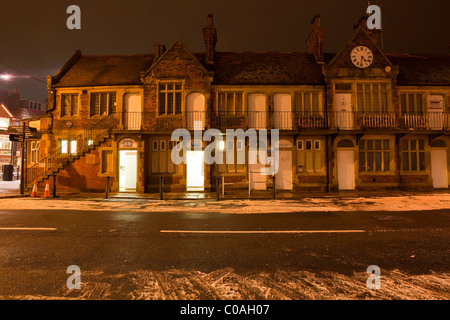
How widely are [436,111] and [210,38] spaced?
16.5 meters

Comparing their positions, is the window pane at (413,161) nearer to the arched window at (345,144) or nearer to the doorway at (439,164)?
the doorway at (439,164)

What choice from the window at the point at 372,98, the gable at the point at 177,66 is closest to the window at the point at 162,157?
the gable at the point at 177,66

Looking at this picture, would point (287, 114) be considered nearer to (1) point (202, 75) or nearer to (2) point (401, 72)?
(1) point (202, 75)

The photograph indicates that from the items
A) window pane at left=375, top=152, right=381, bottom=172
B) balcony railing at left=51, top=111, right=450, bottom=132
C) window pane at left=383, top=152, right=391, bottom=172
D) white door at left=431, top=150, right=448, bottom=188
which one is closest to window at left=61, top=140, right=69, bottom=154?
balcony railing at left=51, top=111, right=450, bottom=132

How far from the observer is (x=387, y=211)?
9156 mm

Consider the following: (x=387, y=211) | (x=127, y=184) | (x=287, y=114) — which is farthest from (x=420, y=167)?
(x=127, y=184)

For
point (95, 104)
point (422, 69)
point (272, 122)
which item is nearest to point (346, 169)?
point (272, 122)

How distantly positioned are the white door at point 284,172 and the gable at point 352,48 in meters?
6.44

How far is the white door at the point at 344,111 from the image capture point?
54.5ft

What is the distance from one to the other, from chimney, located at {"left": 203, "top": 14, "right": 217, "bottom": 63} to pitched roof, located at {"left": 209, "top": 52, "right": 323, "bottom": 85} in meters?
0.60

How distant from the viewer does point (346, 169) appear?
54.5ft
